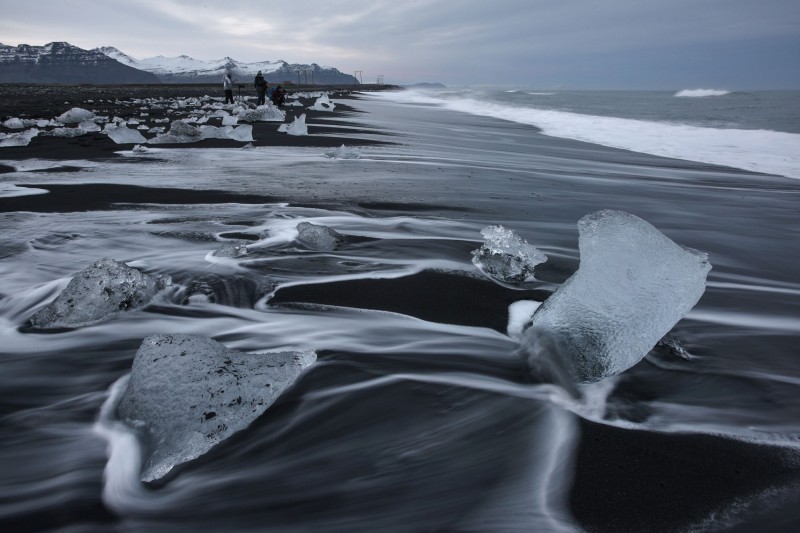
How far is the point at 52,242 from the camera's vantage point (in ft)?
10.7

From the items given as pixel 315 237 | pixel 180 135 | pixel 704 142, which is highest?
pixel 704 142

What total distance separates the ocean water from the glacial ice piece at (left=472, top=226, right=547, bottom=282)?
11 cm

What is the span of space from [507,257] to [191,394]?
189 centimetres

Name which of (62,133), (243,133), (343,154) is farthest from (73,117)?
(343,154)

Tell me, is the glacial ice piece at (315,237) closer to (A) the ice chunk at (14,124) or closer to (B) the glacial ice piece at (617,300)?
(B) the glacial ice piece at (617,300)

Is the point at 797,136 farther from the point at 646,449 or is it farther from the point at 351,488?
the point at 351,488

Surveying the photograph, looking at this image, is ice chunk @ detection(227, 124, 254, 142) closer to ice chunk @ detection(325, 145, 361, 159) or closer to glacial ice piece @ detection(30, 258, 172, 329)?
ice chunk @ detection(325, 145, 361, 159)

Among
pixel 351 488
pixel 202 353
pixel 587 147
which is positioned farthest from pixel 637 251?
pixel 587 147

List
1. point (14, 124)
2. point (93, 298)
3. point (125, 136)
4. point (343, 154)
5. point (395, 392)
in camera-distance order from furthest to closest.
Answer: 1. point (14, 124)
2. point (125, 136)
3. point (343, 154)
4. point (93, 298)
5. point (395, 392)

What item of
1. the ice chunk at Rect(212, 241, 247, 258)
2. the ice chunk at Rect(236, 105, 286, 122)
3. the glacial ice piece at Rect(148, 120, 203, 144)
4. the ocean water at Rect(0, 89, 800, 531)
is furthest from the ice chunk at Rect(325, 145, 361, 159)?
the ice chunk at Rect(236, 105, 286, 122)

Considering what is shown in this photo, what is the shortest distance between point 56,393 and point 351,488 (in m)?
1.29

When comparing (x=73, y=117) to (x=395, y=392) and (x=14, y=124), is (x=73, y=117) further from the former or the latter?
(x=395, y=392)

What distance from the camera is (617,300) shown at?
1873 millimetres

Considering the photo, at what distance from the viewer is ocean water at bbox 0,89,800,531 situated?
1.31m
